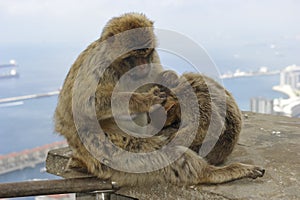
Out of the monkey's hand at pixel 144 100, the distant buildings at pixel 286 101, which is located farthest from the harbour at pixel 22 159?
the monkey's hand at pixel 144 100

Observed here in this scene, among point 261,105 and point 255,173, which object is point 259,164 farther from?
point 261,105

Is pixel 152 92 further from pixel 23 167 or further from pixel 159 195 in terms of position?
pixel 23 167

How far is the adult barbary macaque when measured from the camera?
209 cm

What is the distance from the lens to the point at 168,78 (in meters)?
2.38

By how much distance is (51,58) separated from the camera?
1728cm

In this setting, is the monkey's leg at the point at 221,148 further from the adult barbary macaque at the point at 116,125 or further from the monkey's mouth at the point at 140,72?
the monkey's mouth at the point at 140,72

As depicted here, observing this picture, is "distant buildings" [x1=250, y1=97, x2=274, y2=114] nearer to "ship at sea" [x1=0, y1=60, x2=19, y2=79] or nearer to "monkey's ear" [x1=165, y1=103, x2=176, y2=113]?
"monkey's ear" [x1=165, y1=103, x2=176, y2=113]

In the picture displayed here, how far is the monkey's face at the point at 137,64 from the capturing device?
2451 mm

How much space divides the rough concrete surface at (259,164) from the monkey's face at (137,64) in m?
0.58

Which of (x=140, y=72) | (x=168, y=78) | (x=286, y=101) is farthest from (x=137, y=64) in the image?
(x=286, y=101)

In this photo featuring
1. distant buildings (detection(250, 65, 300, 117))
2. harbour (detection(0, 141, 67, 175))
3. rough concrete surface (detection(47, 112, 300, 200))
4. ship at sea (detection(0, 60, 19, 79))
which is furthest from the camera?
ship at sea (detection(0, 60, 19, 79))

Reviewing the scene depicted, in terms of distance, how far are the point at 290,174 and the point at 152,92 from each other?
81 centimetres

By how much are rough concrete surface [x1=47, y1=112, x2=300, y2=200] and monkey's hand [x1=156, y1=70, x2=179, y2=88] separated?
53 centimetres

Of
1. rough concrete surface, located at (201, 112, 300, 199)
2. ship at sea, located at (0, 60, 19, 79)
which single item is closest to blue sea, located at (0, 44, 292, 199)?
ship at sea, located at (0, 60, 19, 79)
